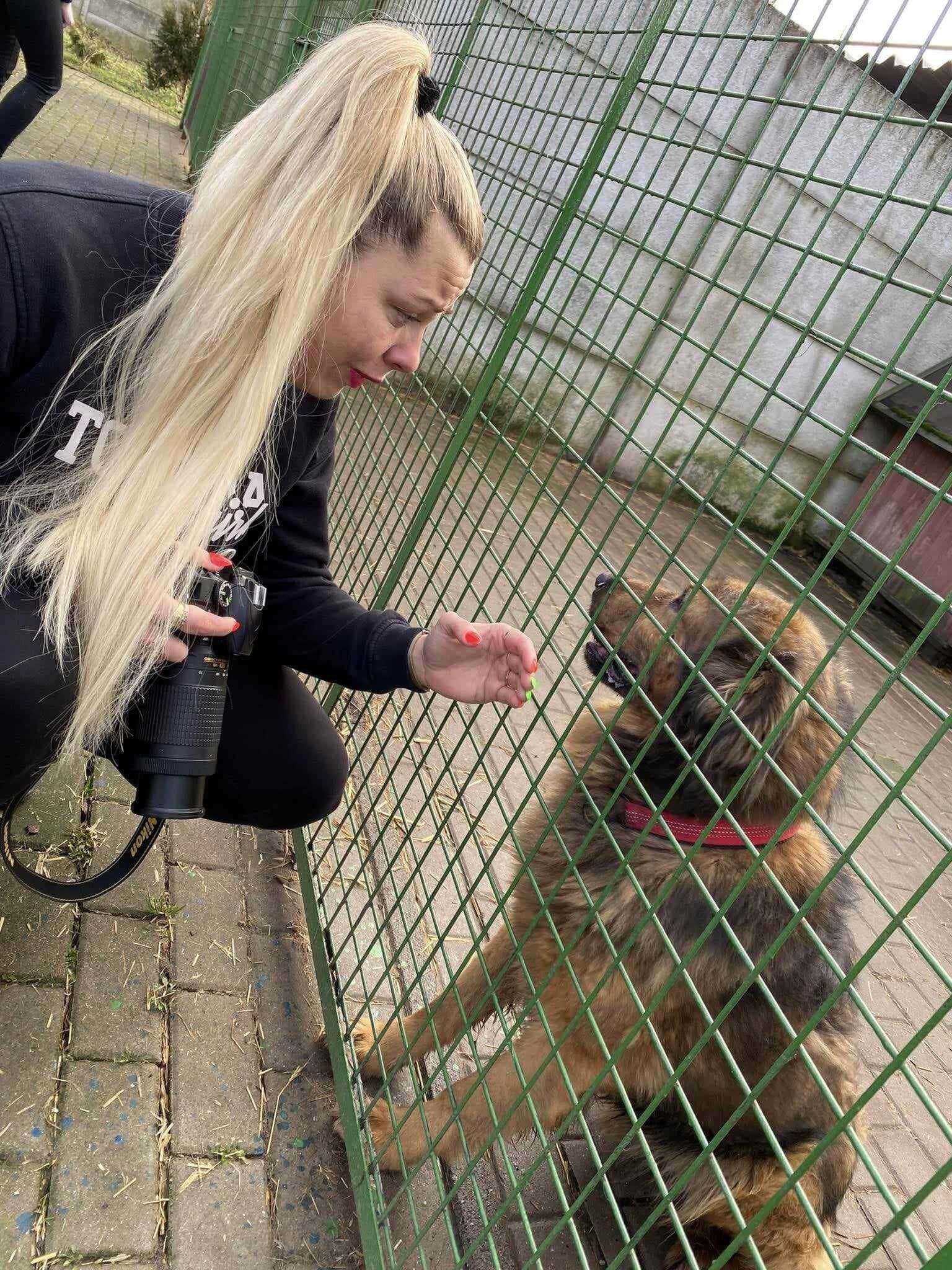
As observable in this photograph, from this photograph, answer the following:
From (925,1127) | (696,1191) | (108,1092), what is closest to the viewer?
(108,1092)

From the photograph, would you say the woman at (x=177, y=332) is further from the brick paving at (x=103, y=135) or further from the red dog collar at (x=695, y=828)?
the brick paving at (x=103, y=135)

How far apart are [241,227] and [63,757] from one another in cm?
109

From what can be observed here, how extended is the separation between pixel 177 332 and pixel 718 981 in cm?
165

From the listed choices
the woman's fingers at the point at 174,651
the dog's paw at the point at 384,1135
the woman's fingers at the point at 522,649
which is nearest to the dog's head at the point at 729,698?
the woman's fingers at the point at 522,649

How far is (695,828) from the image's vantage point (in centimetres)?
205

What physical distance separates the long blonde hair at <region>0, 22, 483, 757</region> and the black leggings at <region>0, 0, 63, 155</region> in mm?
3679

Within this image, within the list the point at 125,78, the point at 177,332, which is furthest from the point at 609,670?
the point at 125,78

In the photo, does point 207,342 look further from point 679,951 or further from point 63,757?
point 679,951

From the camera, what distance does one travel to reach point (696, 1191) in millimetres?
2207

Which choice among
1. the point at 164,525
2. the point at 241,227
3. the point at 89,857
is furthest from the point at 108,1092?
the point at 241,227

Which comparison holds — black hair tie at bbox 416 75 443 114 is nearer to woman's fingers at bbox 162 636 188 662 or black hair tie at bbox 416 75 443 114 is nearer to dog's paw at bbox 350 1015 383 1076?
woman's fingers at bbox 162 636 188 662

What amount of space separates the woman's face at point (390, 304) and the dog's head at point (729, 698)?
66 cm

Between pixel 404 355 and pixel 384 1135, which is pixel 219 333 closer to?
pixel 404 355

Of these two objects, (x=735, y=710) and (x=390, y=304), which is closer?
(x=390, y=304)
